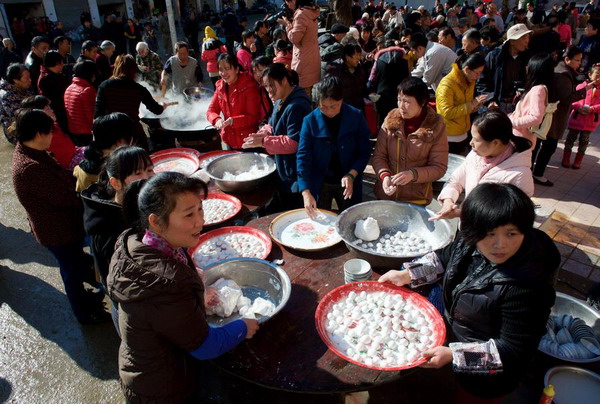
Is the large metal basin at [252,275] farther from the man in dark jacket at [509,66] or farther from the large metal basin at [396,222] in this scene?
the man in dark jacket at [509,66]

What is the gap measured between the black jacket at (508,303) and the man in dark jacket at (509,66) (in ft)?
14.5

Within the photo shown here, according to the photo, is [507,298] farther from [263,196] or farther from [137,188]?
[263,196]

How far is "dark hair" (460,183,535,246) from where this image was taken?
1521 millimetres

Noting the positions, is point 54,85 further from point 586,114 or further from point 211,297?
point 586,114

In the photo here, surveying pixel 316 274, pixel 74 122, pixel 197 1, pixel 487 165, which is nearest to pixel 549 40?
pixel 487 165

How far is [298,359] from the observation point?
1.84 metres

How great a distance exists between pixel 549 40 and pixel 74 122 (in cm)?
925

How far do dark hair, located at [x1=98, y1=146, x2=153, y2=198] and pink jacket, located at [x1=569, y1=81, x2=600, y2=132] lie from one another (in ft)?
19.9

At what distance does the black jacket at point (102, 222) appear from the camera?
7.35 feet

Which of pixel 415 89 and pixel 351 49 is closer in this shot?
pixel 415 89

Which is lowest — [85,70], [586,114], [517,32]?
[586,114]

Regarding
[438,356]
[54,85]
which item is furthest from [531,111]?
[54,85]

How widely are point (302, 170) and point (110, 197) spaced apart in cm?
150

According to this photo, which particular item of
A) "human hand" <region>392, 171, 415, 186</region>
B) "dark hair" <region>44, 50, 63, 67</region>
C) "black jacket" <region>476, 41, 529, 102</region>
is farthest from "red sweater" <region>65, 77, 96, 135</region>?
"black jacket" <region>476, 41, 529, 102</region>
